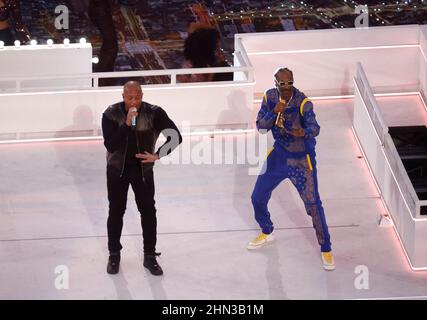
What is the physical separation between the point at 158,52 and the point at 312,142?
645 cm

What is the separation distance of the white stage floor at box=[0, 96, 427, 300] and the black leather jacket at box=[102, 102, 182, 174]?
1042 mm

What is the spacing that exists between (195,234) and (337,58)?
334cm

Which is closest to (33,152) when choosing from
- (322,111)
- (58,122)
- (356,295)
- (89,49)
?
(58,122)

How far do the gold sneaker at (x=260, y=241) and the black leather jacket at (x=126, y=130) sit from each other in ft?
4.19

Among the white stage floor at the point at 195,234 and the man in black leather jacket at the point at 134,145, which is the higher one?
the man in black leather jacket at the point at 134,145

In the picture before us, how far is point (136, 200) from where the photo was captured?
469 inches

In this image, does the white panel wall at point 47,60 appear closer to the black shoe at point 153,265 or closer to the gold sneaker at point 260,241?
the gold sneaker at point 260,241

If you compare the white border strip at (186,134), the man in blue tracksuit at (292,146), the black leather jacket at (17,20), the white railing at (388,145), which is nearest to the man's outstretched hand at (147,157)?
the man in blue tracksuit at (292,146)

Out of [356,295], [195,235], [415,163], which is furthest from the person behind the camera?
[415,163]

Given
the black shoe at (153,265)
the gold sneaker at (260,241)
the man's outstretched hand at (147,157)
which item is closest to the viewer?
the man's outstretched hand at (147,157)

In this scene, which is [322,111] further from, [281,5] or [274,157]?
[281,5]

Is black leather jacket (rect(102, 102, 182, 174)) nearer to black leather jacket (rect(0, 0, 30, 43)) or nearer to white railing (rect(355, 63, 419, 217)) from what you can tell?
white railing (rect(355, 63, 419, 217))

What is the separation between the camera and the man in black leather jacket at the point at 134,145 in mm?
11625

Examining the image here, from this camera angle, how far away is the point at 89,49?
51.7ft
